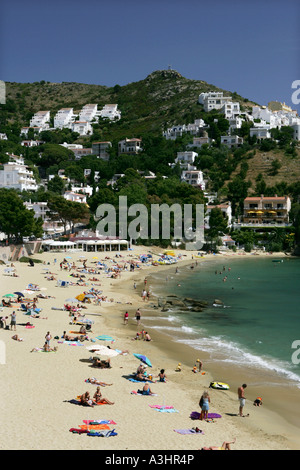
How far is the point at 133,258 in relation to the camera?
5797 cm

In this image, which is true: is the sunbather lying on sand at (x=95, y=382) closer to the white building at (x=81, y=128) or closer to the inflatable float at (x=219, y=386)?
the inflatable float at (x=219, y=386)

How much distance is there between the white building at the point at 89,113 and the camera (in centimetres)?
18238

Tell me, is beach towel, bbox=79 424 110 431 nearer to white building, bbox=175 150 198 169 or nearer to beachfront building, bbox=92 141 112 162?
white building, bbox=175 150 198 169

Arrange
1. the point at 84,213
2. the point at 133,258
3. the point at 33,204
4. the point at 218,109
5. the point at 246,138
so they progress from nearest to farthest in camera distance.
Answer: the point at 133,258 < the point at 84,213 < the point at 33,204 < the point at 246,138 < the point at 218,109

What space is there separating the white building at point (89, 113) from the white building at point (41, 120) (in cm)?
1368

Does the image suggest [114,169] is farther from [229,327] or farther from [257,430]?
[257,430]

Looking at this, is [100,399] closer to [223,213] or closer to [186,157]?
[223,213]

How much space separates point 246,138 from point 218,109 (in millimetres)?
26892

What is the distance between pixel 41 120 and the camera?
17688cm

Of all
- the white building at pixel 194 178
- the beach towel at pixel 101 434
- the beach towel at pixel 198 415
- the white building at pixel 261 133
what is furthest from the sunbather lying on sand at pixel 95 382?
the white building at pixel 261 133

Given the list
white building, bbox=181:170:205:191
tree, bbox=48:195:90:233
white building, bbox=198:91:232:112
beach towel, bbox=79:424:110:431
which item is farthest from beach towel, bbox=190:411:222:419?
white building, bbox=198:91:232:112

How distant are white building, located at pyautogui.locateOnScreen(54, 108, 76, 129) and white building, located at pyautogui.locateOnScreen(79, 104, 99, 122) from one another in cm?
401

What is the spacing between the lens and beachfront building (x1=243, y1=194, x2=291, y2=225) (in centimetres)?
8851
